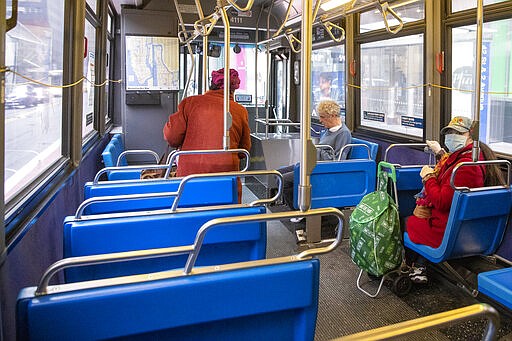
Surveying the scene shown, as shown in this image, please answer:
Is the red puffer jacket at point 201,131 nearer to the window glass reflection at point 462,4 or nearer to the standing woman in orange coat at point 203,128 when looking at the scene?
the standing woman in orange coat at point 203,128

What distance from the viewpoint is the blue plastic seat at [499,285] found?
1.63 meters

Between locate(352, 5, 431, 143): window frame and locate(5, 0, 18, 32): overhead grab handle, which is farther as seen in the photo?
locate(352, 5, 431, 143): window frame

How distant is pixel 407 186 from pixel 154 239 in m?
2.24

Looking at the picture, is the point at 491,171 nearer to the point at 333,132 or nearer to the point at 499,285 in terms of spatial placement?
the point at 499,285

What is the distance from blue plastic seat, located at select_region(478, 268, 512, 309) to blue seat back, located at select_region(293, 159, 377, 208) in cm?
198

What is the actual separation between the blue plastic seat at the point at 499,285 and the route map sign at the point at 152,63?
4668 mm

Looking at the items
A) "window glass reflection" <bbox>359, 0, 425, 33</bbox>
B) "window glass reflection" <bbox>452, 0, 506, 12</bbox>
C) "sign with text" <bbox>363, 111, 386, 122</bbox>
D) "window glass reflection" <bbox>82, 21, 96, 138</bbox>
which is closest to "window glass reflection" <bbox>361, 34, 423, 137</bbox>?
"sign with text" <bbox>363, 111, 386, 122</bbox>

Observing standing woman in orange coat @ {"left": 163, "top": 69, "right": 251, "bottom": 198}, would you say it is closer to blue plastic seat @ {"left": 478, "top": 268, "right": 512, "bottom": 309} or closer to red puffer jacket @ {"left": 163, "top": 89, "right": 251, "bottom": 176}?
red puffer jacket @ {"left": 163, "top": 89, "right": 251, "bottom": 176}

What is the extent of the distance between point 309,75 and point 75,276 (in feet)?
3.52

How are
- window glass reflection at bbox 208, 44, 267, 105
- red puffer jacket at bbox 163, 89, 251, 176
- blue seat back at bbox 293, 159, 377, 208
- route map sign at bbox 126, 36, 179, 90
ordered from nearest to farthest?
1. red puffer jacket at bbox 163, 89, 251, 176
2. blue seat back at bbox 293, 159, 377, 208
3. route map sign at bbox 126, 36, 179, 90
4. window glass reflection at bbox 208, 44, 267, 105

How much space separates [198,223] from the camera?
1.78 metres

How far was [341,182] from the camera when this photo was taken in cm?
381

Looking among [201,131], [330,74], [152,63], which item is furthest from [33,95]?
[330,74]

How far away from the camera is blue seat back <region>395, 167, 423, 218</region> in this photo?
3357 millimetres
